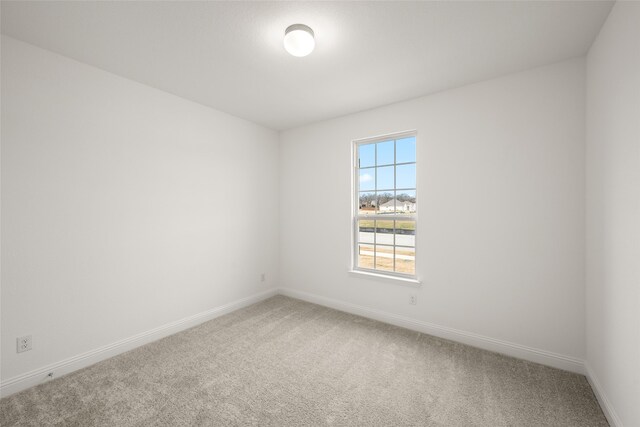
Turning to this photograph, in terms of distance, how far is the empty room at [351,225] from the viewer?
176 cm

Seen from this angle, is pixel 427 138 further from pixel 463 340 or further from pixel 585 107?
pixel 463 340

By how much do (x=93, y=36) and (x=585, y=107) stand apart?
382cm

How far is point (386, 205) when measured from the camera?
3379mm

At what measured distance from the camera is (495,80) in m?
2.57

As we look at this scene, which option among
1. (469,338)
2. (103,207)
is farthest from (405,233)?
(103,207)

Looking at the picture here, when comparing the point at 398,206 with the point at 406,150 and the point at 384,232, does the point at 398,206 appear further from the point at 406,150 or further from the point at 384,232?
the point at 406,150

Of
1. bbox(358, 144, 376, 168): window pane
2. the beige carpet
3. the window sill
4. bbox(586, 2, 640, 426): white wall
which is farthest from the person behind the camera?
bbox(358, 144, 376, 168): window pane

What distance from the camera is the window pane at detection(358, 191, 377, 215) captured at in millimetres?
3500

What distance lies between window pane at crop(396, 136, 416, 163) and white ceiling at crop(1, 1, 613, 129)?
1.81 ft

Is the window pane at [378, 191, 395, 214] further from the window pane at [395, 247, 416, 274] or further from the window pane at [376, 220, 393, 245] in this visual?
the window pane at [395, 247, 416, 274]

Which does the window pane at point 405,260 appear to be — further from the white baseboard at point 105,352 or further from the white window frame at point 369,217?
the white baseboard at point 105,352

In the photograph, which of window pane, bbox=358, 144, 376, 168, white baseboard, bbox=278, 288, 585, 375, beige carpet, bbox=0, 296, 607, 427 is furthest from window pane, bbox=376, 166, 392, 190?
beige carpet, bbox=0, 296, 607, 427

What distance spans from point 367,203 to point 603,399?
2.56m

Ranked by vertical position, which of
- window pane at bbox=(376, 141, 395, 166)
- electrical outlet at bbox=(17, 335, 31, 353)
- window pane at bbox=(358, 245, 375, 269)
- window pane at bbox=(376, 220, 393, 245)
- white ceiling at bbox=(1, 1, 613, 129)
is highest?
white ceiling at bbox=(1, 1, 613, 129)
